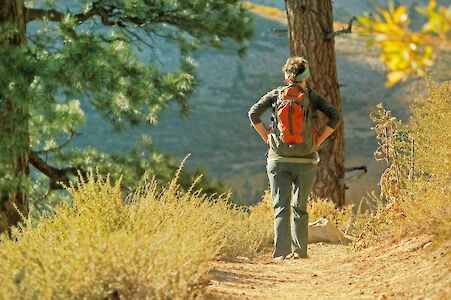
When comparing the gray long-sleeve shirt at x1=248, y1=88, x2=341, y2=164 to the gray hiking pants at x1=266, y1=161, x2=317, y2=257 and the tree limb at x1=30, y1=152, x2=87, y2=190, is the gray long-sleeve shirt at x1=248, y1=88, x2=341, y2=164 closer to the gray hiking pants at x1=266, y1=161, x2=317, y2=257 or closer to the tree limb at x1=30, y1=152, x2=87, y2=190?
the gray hiking pants at x1=266, y1=161, x2=317, y2=257

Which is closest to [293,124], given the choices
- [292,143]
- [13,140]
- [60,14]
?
[292,143]

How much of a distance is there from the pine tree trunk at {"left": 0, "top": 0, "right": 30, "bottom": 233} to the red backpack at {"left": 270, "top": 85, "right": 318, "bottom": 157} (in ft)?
8.99

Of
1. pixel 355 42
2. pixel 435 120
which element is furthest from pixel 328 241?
pixel 355 42

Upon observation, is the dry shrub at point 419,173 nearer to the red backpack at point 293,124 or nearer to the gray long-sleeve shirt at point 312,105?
the gray long-sleeve shirt at point 312,105

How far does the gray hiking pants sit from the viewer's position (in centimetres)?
576

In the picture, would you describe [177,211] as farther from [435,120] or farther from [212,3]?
[212,3]

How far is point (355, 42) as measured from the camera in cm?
3659

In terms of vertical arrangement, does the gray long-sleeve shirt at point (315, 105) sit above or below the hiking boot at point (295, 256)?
above

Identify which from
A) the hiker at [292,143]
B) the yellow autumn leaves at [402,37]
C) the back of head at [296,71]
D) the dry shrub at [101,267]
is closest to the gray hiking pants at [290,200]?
the hiker at [292,143]

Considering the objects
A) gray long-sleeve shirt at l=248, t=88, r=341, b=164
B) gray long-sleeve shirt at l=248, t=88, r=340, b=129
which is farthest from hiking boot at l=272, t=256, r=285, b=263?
gray long-sleeve shirt at l=248, t=88, r=340, b=129

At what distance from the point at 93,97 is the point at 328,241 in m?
3.14

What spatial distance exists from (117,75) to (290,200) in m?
3.01

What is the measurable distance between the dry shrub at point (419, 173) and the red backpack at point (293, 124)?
554mm

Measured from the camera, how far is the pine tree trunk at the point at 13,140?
8.01 m
